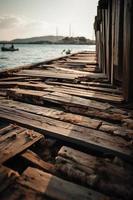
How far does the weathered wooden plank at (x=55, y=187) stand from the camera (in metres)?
1.48

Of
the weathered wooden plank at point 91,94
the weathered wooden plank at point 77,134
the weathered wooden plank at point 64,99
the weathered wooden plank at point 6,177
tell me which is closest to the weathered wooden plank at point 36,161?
the weathered wooden plank at point 6,177

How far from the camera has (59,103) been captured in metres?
3.37

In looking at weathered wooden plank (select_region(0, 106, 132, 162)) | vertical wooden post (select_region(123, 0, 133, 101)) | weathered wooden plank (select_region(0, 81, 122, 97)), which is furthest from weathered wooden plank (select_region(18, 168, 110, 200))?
weathered wooden plank (select_region(0, 81, 122, 97))

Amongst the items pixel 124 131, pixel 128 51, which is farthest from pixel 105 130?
pixel 128 51

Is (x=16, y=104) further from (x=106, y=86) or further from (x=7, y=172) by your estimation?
(x=106, y=86)

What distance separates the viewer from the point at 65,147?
207cm

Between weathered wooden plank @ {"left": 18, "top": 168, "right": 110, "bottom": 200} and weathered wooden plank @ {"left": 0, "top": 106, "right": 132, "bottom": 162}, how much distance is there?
569 mm

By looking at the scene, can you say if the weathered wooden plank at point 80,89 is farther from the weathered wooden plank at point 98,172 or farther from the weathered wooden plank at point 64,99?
the weathered wooden plank at point 98,172

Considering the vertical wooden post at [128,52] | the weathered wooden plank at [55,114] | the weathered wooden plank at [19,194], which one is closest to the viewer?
the weathered wooden plank at [19,194]

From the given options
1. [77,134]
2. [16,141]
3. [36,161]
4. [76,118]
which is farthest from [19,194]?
[76,118]

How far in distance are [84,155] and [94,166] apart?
0.18m

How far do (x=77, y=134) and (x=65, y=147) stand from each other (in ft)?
0.92

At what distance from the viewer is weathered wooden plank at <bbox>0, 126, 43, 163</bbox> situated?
1948mm

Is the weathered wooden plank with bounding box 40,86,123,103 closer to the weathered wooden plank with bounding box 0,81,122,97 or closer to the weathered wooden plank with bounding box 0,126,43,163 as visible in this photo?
the weathered wooden plank with bounding box 0,81,122,97
